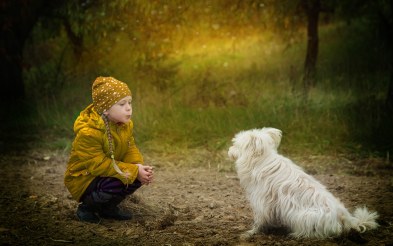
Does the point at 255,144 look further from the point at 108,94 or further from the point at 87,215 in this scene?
the point at 87,215

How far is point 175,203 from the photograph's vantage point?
516 centimetres

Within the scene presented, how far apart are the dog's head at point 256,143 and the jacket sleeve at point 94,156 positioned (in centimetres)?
97

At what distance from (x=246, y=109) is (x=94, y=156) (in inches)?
199

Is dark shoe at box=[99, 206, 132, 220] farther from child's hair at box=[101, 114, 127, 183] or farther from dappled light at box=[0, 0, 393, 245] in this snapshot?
child's hair at box=[101, 114, 127, 183]

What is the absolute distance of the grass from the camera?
25.3 feet

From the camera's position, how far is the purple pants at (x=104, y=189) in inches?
166

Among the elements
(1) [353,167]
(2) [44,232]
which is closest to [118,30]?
(1) [353,167]

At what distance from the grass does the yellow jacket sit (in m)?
3.35

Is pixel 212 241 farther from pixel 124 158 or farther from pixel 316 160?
Result: pixel 316 160

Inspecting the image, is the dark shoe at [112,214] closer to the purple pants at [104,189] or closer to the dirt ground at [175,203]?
the dirt ground at [175,203]

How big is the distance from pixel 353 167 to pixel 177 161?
249cm

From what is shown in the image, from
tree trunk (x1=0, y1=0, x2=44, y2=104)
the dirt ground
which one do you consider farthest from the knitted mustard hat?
tree trunk (x1=0, y1=0, x2=44, y2=104)

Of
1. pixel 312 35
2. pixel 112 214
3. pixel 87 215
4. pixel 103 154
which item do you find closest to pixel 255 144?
pixel 103 154

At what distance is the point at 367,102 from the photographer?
9055 mm
